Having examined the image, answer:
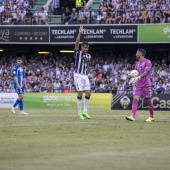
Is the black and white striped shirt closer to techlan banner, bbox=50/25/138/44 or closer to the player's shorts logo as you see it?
the player's shorts logo

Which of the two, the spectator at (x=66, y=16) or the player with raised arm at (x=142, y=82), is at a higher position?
the spectator at (x=66, y=16)

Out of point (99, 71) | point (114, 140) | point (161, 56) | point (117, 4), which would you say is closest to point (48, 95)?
point (99, 71)

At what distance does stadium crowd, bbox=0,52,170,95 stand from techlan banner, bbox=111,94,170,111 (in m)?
2.58

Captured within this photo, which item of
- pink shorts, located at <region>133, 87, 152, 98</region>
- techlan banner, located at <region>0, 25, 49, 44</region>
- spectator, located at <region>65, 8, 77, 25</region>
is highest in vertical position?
spectator, located at <region>65, 8, 77, 25</region>

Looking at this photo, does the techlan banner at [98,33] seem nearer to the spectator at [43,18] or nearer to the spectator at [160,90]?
the spectator at [43,18]

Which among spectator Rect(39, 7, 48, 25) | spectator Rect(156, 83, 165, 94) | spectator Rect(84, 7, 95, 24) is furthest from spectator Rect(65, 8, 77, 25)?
spectator Rect(156, 83, 165, 94)

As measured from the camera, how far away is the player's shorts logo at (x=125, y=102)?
107 feet

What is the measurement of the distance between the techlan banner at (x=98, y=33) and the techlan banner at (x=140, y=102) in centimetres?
755

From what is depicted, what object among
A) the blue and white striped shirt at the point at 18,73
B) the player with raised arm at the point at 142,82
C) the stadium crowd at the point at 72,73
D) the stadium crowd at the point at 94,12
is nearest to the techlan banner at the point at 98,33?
the stadium crowd at the point at 94,12

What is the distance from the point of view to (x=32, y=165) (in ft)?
27.4

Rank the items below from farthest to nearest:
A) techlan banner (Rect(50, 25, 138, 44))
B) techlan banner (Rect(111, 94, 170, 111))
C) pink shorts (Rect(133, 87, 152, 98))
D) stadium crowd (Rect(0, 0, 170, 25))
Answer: techlan banner (Rect(50, 25, 138, 44)) < stadium crowd (Rect(0, 0, 170, 25)) < techlan banner (Rect(111, 94, 170, 111)) < pink shorts (Rect(133, 87, 152, 98))

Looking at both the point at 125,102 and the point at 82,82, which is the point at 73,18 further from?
the point at 82,82

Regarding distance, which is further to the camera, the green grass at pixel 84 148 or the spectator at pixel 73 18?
A: the spectator at pixel 73 18

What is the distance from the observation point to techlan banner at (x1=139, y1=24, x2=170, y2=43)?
1507 inches
